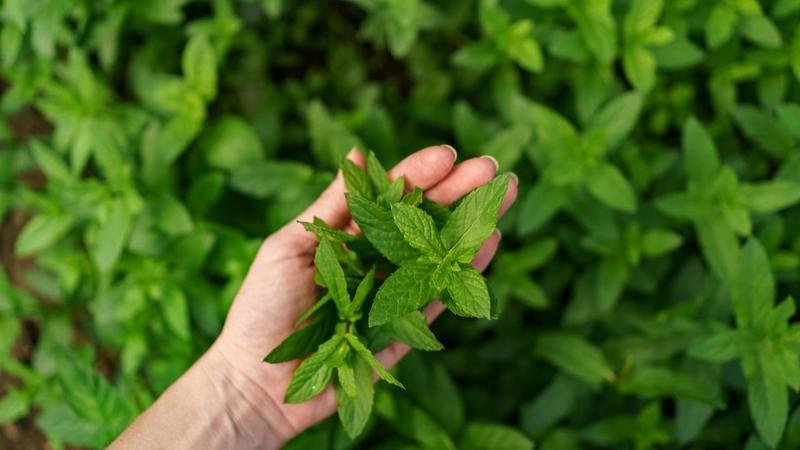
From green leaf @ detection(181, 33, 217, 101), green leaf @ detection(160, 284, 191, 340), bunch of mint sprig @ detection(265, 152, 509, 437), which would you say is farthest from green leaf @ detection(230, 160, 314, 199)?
bunch of mint sprig @ detection(265, 152, 509, 437)

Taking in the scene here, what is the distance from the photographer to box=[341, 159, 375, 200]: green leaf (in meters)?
1.74

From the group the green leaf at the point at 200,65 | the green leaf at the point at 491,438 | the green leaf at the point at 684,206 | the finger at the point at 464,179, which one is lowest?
the green leaf at the point at 491,438

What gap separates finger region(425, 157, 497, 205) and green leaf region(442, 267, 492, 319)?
32 cm

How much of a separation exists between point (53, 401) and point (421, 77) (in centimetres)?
192

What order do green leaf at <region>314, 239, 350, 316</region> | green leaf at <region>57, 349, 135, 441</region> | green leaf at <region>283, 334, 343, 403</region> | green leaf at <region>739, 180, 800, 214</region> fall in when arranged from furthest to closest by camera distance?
green leaf at <region>739, 180, 800, 214</region> < green leaf at <region>57, 349, 135, 441</region> < green leaf at <region>283, 334, 343, 403</region> < green leaf at <region>314, 239, 350, 316</region>

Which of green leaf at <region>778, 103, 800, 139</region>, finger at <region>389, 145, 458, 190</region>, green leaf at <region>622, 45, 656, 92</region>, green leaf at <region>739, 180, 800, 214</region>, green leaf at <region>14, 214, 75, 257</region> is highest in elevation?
green leaf at <region>14, 214, 75, 257</region>

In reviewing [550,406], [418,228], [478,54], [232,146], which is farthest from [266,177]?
[550,406]

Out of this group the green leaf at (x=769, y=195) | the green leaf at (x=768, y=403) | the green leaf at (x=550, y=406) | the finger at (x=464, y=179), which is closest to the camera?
the finger at (x=464, y=179)

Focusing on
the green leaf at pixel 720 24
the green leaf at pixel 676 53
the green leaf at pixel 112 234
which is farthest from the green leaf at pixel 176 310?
the green leaf at pixel 720 24

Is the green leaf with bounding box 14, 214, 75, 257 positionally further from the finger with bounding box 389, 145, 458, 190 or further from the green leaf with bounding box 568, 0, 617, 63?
the green leaf with bounding box 568, 0, 617, 63

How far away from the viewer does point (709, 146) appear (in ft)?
7.74

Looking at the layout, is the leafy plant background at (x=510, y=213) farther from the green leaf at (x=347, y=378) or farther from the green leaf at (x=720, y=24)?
the green leaf at (x=347, y=378)

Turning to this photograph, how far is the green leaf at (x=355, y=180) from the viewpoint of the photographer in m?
1.74

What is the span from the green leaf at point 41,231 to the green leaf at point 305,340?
1254mm
